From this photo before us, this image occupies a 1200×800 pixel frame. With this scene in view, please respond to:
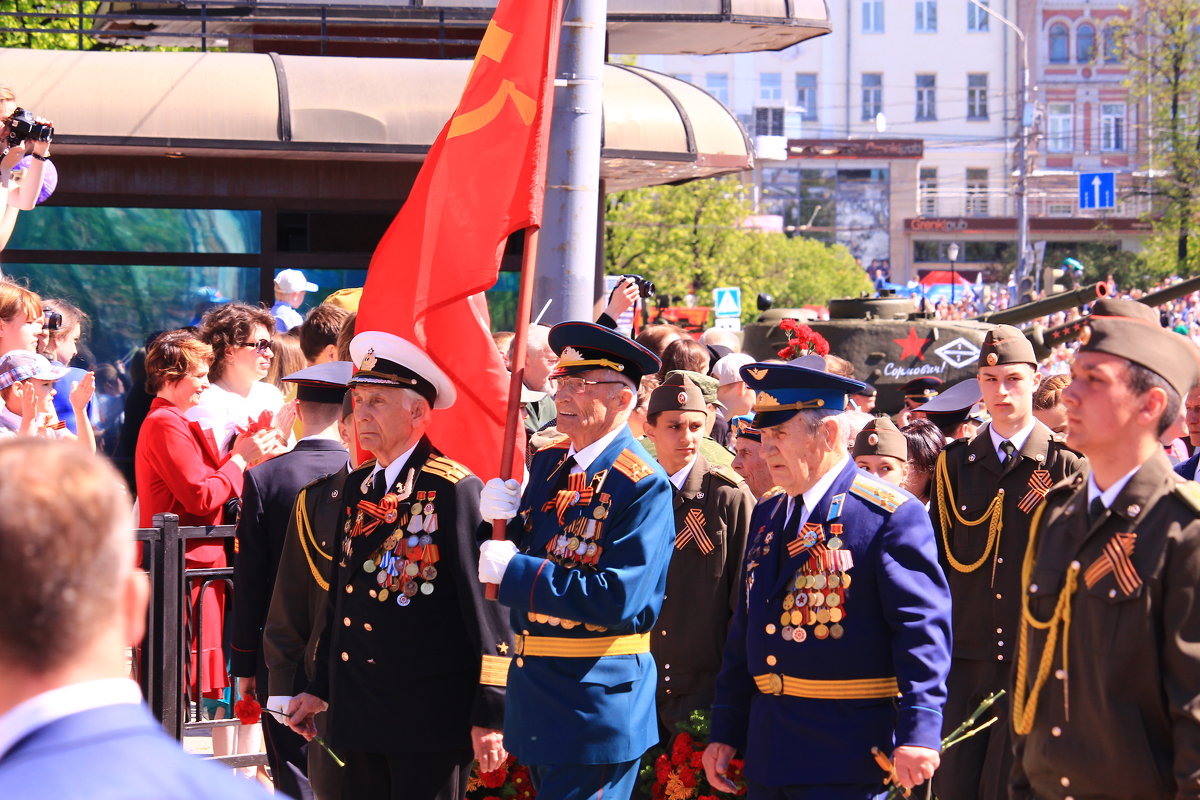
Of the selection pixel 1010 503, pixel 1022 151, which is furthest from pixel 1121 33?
pixel 1010 503

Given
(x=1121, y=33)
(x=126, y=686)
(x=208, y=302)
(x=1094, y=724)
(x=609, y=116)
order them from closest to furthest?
(x=126, y=686) < (x=1094, y=724) < (x=609, y=116) < (x=208, y=302) < (x=1121, y=33)

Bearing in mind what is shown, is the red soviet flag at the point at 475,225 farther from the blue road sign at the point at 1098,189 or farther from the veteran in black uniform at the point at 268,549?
the blue road sign at the point at 1098,189

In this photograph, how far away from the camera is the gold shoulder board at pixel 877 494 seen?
193 inches

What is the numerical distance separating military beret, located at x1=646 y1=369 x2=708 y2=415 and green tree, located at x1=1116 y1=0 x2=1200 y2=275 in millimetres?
31186

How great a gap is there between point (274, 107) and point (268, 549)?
654 centimetres

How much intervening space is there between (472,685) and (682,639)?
1.79m

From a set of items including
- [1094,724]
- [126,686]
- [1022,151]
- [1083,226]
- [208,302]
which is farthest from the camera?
[1083,226]

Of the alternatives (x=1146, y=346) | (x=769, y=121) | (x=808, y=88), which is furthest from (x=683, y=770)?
(x=808, y=88)

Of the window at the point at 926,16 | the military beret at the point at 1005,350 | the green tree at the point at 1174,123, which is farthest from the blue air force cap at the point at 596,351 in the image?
the window at the point at 926,16

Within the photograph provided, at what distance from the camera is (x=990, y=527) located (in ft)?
22.9

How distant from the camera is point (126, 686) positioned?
1.97 metres

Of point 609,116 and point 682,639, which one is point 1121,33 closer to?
point 609,116

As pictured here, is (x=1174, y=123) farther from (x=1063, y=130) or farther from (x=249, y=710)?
(x=1063, y=130)

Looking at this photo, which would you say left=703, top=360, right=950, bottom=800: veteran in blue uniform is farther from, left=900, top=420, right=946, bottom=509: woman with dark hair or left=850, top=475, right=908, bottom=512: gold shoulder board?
left=900, top=420, right=946, bottom=509: woman with dark hair
